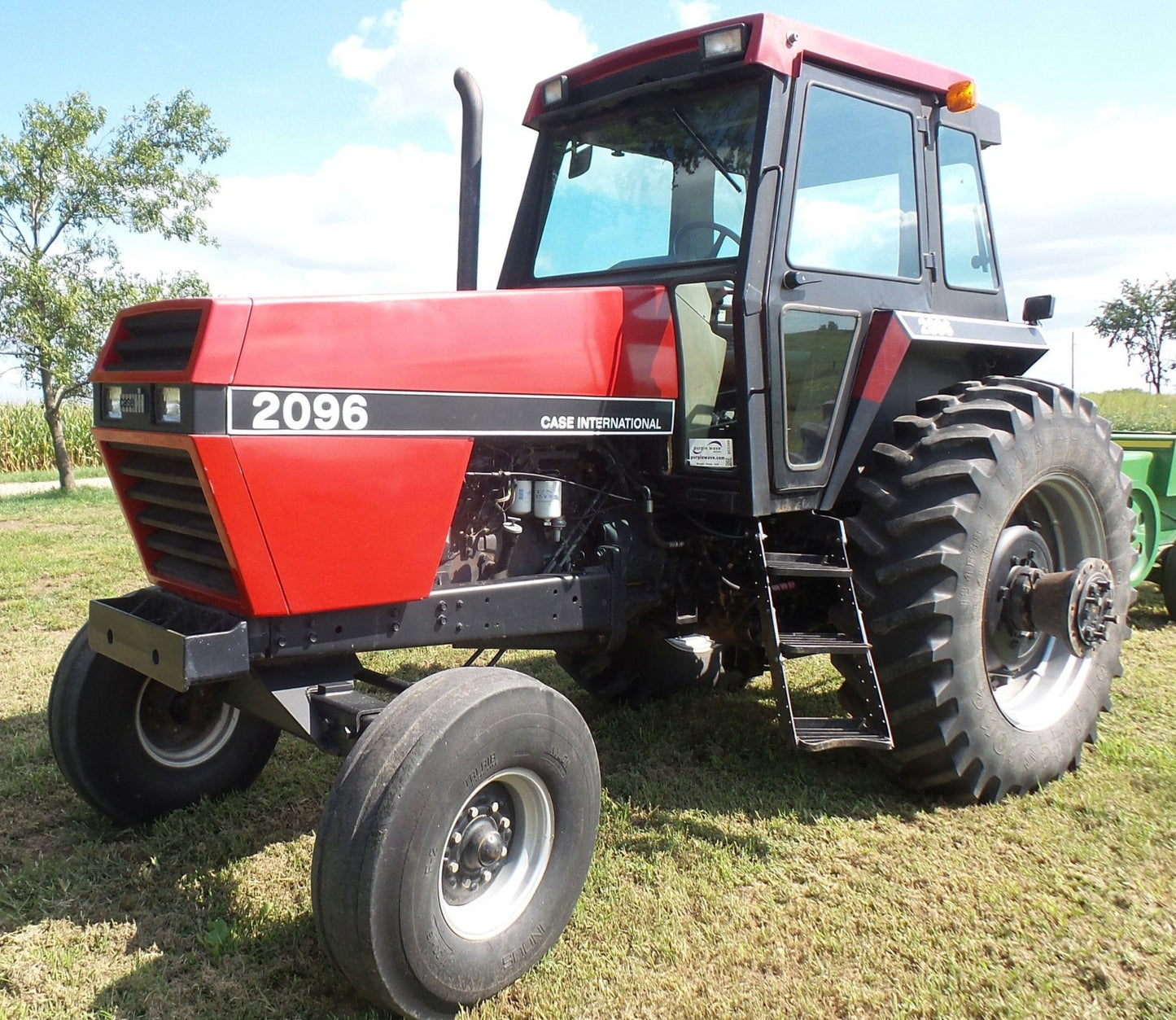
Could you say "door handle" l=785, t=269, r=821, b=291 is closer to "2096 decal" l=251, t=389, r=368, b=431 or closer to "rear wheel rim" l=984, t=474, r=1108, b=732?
"rear wheel rim" l=984, t=474, r=1108, b=732

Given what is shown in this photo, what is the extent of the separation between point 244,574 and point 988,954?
2228 millimetres

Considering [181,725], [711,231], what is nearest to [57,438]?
[181,725]

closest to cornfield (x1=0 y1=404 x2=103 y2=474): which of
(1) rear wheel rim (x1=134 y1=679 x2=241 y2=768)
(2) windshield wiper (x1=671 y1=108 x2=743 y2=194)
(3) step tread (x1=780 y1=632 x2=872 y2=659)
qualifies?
(1) rear wheel rim (x1=134 y1=679 x2=241 y2=768)

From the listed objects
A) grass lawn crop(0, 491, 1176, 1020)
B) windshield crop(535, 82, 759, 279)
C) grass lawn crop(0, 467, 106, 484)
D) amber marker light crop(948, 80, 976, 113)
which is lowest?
grass lawn crop(0, 491, 1176, 1020)

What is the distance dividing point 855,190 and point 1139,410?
941 inches

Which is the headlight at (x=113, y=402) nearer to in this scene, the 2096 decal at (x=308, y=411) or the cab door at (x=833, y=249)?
the 2096 decal at (x=308, y=411)

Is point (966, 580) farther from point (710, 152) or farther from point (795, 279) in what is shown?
point (710, 152)

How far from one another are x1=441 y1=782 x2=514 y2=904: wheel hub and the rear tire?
105 cm

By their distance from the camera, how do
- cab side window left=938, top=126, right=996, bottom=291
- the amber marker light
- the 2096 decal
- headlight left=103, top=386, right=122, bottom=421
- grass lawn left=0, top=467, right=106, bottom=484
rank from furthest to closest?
grass lawn left=0, top=467, right=106, bottom=484 < cab side window left=938, top=126, right=996, bottom=291 < the amber marker light < headlight left=103, top=386, right=122, bottom=421 < the 2096 decal

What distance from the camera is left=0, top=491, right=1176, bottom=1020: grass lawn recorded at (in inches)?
98.3

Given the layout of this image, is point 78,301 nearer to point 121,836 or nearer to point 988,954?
point 121,836

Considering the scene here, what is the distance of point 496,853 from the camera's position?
8.63 feet

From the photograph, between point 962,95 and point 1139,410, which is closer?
point 962,95

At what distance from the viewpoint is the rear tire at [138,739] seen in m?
3.27
